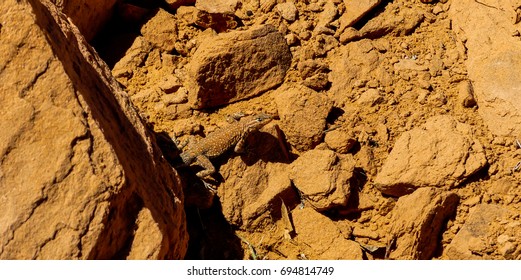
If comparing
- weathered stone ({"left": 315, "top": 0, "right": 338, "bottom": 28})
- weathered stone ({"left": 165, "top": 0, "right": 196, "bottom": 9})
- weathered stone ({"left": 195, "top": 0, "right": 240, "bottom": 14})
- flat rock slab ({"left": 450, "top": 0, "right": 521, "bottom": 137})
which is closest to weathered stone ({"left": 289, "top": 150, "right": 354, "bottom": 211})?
flat rock slab ({"left": 450, "top": 0, "right": 521, "bottom": 137})

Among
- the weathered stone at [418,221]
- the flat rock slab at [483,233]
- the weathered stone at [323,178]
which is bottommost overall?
the flat rock slab at [483,233]

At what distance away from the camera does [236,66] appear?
6.12 m

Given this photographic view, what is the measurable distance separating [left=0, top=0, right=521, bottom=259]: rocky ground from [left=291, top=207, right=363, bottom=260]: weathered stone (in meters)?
A: 0.01

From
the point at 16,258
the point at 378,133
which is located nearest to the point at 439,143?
the point at 378,133

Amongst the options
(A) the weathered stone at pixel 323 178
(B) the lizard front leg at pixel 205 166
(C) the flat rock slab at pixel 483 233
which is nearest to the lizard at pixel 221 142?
(B) the lizard front leg at pixel 205 166

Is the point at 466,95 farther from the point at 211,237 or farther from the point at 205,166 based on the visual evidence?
the point at 211,237

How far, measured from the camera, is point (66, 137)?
389 centimetres

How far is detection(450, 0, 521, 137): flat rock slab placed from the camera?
19.5ft

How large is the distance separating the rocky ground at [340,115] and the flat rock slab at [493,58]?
14 millimetres

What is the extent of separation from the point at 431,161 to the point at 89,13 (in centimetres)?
366

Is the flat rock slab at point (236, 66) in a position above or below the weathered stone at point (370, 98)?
above

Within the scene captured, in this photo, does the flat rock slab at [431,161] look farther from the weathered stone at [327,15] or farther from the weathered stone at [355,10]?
the weathered stone at [327,15]

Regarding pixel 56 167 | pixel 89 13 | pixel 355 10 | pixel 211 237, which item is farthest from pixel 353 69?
pixel 56 167

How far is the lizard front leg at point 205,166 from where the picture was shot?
5.75 metres
